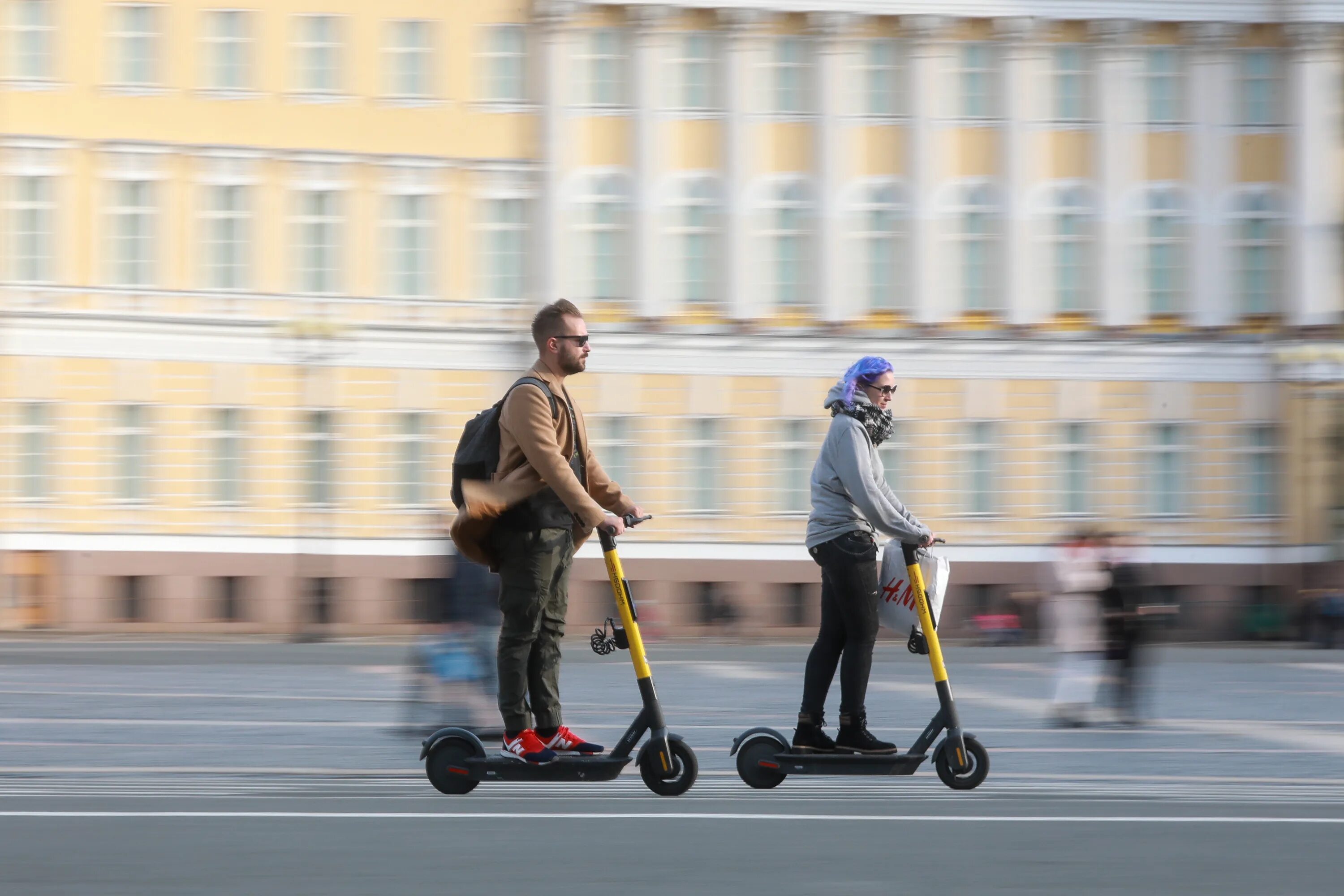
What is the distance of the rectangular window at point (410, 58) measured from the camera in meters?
45.1

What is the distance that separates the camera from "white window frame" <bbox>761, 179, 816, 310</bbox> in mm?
45625

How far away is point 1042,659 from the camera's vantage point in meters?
33.4

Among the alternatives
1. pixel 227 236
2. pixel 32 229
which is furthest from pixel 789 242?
pixel 32 229

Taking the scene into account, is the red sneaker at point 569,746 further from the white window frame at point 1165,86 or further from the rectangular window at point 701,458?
the white window frame at point 1165,86

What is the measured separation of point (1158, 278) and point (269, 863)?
40154 millimetres

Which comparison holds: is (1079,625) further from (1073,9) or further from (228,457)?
(1073,9)

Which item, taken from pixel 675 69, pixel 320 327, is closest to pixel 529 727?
pixel 320 327

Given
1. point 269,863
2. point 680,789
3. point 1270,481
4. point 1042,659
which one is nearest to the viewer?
point 269,863

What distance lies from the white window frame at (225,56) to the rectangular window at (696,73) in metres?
8.28

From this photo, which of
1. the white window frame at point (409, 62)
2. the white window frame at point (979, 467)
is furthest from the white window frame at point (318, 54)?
the white window frame at point (979, 467)

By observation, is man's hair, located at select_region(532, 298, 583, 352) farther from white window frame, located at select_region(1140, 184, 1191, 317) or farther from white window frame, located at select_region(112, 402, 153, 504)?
white window frame, located at select_region(1140, 184, 1191, 317)

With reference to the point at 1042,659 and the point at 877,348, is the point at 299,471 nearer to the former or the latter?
the point at 877,348

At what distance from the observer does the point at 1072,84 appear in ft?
151

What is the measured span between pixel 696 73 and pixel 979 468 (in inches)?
374
